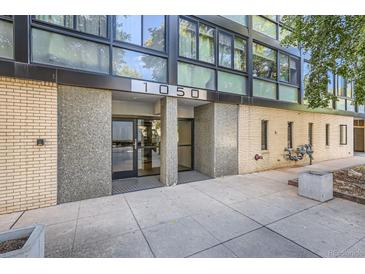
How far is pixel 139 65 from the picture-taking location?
5.39 meters

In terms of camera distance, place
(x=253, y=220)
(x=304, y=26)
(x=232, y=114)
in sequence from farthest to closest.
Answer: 1. (x=232, y=114)
2. (x=304, y=26)
3. (x=253, y=220)

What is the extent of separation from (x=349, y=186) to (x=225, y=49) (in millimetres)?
6180

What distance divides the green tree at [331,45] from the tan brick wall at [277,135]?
199 centimetres

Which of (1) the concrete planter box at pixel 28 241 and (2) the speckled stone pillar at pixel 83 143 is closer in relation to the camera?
(1) the concrete planter box at pixel 28 241

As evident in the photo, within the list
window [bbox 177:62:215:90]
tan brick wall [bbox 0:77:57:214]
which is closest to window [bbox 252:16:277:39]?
window [bbox 177:62:215:90]

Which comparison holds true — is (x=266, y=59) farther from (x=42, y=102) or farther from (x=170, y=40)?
(x=42, y=102)

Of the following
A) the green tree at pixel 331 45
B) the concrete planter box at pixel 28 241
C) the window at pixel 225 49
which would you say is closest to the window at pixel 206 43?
the window at pixel 225 49

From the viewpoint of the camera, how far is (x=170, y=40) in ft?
18.9

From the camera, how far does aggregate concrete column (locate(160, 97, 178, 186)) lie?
5781mm

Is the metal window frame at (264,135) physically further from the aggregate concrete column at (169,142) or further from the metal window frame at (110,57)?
the aggregate concrete column at (169,142)

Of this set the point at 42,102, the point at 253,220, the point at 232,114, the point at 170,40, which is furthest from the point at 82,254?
the point at 232,114

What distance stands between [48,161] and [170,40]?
4.89m

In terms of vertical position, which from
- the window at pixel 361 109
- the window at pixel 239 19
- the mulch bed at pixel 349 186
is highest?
the window at pixel 239 19

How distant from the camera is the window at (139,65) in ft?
16.7
